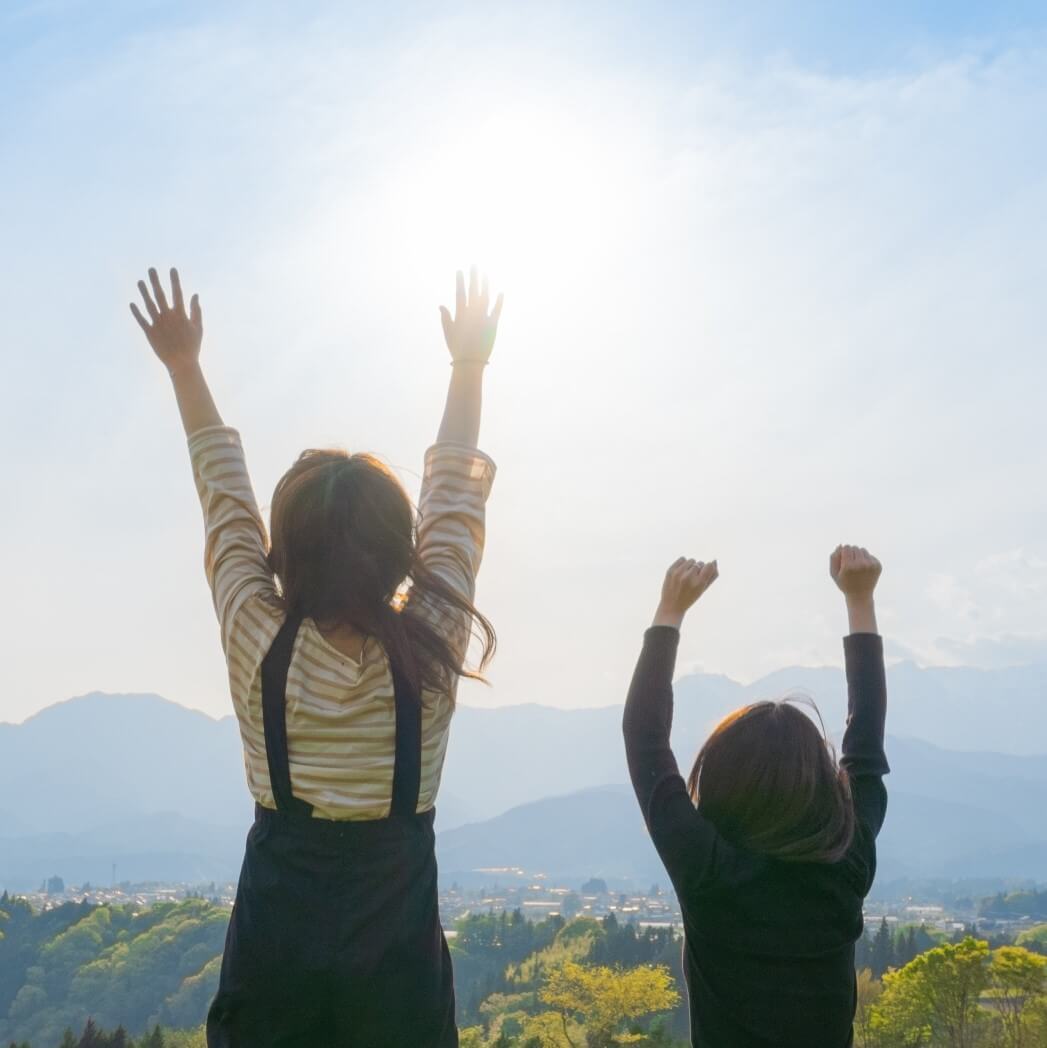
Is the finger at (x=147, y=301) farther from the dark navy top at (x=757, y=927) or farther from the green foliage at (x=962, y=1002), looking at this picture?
the green foliage at (x=962, y=1002)

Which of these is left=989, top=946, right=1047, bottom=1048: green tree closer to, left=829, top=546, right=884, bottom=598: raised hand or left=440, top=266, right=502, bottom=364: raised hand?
left=829, top=546, right=884, bottom=598: raised hand

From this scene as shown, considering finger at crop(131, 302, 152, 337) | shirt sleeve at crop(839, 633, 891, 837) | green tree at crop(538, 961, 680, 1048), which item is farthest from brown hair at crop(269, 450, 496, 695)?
green tree at crop(538, 961, 680, 1048)

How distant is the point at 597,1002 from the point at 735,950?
33428 mm

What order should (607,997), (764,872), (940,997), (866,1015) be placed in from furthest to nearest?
(607,997) → (866,1015) → (940,997) → (764,872)

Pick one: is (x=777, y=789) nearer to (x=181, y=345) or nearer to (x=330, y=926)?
(x=330, y=926)

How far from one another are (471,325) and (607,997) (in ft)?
108

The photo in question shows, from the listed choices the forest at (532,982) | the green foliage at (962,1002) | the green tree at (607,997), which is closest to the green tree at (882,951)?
the forest at (532,982)

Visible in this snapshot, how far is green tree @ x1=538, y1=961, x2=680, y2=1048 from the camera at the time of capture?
104ft

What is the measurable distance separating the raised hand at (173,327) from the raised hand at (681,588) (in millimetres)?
1064

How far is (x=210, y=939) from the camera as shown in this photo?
60.1 metres

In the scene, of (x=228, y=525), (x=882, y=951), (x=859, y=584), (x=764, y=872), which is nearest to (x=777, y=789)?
(x=764, y=872)

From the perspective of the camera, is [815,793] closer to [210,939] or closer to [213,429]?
[213,429]

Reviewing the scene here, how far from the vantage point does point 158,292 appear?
7.89ft

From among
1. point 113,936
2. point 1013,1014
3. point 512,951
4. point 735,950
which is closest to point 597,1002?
point 1013,1014
